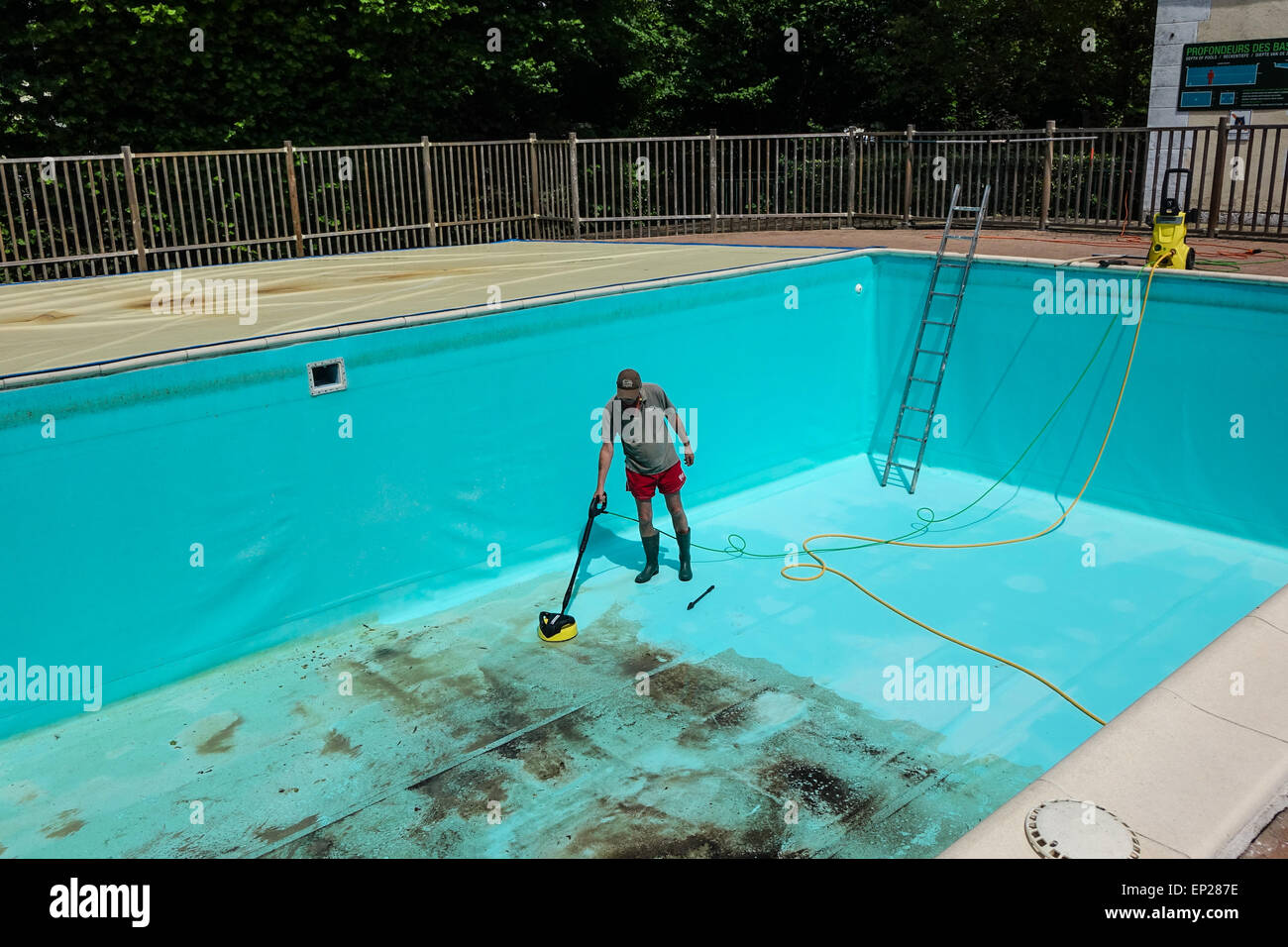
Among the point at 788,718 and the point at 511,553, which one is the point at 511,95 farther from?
the point at 788,718

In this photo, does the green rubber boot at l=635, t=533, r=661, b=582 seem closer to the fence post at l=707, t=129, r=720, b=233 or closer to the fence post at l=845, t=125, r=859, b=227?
the fence post at l=707, t=129, r=720, b=233

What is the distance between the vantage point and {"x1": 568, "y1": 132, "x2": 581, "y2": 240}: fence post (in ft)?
59.5

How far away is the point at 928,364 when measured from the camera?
42.4 ft

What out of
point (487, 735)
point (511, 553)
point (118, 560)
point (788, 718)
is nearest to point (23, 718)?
point (118, 560)

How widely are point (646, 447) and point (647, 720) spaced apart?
2.69m

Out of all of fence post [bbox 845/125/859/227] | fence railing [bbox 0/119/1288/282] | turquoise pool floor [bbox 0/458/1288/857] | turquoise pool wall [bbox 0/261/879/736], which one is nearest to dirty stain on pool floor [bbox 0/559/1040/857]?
turquoise pool floor [bbox 0/458/1288/857]

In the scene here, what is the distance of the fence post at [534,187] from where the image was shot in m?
18.8

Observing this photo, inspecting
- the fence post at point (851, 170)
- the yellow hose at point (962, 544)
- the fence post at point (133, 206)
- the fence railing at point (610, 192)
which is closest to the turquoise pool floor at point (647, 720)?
the yellow hose at point (962, 544)

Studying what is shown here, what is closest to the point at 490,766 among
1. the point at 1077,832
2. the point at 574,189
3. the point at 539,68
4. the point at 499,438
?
the point at 499,438

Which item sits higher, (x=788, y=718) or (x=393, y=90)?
(x=393, y=90)

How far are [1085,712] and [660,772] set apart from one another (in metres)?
3.12

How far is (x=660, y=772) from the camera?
670 cm

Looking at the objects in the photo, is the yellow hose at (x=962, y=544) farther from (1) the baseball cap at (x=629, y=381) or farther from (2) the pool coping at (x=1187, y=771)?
(2) the pool coping at (x=1187, y=771)

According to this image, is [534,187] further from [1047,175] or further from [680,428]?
[680,428]
